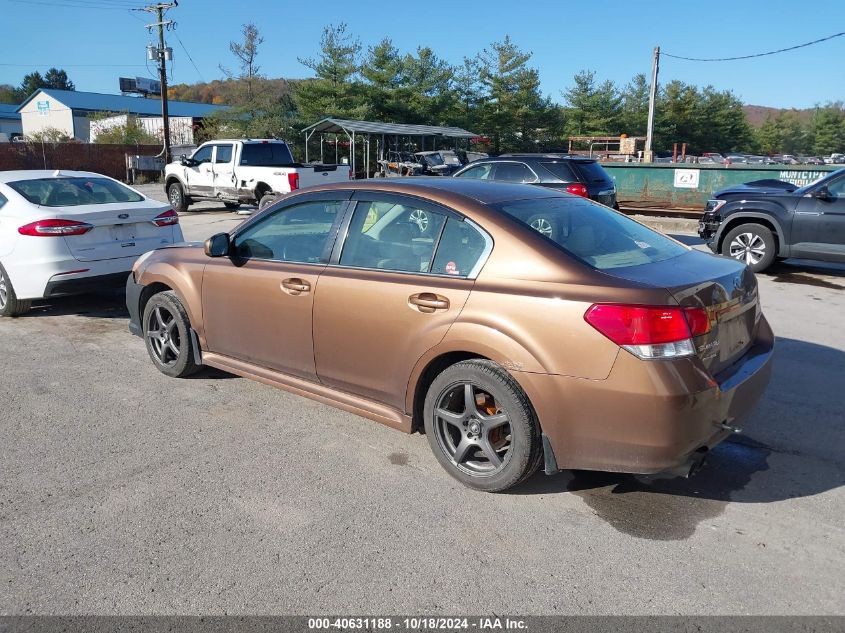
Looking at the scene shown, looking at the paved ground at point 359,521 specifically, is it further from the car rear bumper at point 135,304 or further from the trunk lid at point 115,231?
the trunk lid at point 115,231

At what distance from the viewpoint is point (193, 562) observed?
295 centimetres

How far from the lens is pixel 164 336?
5.31 meters

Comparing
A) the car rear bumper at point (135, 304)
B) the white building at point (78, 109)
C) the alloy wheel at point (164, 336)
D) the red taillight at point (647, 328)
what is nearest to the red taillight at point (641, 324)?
the red taillight at point (647, 328)

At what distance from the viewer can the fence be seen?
A: 110 feet

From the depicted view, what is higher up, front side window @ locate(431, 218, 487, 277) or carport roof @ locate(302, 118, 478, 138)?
carport roof @ locate(302, 118, 478, 138)

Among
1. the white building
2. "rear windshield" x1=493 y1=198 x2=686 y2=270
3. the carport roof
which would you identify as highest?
the white building

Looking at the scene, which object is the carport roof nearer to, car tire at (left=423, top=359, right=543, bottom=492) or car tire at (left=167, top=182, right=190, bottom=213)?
car tire at (left=167, top=182, right=190, bottom=213)

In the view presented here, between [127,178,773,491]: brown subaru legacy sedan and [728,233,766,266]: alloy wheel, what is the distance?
6.77m

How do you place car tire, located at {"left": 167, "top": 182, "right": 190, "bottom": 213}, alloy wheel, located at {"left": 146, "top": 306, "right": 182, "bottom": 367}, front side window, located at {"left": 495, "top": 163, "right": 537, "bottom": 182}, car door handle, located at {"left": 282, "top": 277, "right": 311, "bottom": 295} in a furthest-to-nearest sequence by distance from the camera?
1. car tire, located at {"left": 167, "top": 182, "right": 190, "bottom": 213}
2. front side window, located at {"left": 495, "top": 163, "right": 537, "bottom": 182}
3. alloy wheel, located at {"left": 146, "top": 306, "right": 182, "bottom": 367}
4. car door handle, located at {"left": 282, "top": 277, "right": 311, "bottom": 295}

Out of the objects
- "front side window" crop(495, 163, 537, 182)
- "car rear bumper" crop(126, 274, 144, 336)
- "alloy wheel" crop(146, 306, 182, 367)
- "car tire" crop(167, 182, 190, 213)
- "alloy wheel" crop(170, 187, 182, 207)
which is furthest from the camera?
"alloy wheel" crop(170, 187, 182, 207)

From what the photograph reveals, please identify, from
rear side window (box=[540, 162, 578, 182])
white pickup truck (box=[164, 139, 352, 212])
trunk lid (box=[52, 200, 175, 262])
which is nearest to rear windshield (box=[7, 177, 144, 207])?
trunk lid (box=[52, 200, 175, 262])

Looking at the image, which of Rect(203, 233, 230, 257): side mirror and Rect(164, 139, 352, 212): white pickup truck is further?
Rect(164, 139, 352, 212): white pickup truck

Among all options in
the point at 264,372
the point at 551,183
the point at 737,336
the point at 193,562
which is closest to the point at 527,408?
the point at 737,336

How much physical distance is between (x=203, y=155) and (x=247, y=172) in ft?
6.68
